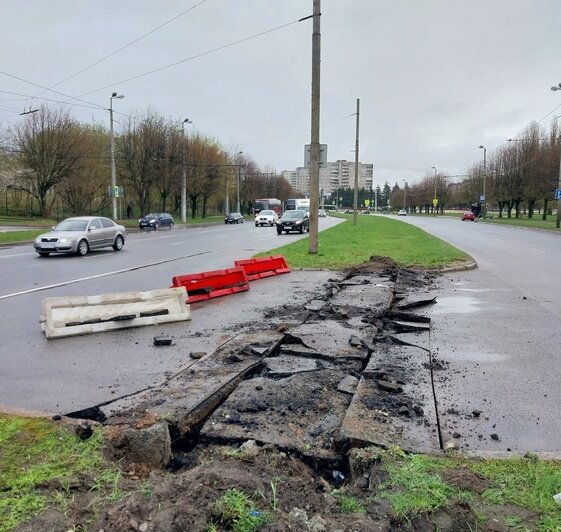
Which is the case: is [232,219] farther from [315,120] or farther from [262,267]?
[262,267]

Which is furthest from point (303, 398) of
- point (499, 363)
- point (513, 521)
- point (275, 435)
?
point (499, 363)

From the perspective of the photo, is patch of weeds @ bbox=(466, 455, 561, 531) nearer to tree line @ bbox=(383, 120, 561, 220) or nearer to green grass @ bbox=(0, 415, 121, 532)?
green grass @ bbox=(0, 415, 121, 532)

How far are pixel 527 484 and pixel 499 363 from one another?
3.05m

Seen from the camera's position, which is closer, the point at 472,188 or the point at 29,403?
the point at 29,403

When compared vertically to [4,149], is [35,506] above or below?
below

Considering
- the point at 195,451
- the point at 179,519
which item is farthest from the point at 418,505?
the point at 195,451

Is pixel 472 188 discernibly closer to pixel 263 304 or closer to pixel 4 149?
pixel 4 149

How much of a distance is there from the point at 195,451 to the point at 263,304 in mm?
6007

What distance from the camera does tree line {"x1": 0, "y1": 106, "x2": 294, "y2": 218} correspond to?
148 feet

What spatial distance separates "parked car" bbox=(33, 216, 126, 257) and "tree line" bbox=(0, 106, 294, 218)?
26.8 metres

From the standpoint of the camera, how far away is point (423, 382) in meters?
5.30

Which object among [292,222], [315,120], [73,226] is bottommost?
[292,222]

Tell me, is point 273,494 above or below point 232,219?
above

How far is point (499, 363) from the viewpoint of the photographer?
6098 mm
